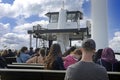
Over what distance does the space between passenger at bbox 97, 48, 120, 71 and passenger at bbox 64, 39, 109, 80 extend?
7.85 feet

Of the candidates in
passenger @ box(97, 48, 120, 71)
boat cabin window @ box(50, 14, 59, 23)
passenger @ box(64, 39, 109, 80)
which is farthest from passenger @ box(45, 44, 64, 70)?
boat cabin window @ box(50, 14, 59, 23)

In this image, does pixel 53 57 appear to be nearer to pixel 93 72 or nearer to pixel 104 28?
pixel 93 72

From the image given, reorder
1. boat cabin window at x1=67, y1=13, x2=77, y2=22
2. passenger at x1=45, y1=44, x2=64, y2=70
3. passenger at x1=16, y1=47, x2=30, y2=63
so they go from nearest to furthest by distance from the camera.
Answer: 1. passenger at x1=45, y1=44, x2=64, y2=70
2. passenger at x1=16, y1=47, x2=30, y2=63
3. boat cabin window at x1=67, y1=13, x2=77, y2=22

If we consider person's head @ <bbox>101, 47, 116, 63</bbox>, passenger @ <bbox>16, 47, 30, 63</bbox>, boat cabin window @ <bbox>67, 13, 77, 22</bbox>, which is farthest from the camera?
boat cabin window @ <bbox>67, 13, 77, 22</bbox>

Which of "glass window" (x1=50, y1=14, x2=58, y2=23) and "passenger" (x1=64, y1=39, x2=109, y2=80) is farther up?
"glass window" (x1=50, y1=14, x2=58, y2=23)

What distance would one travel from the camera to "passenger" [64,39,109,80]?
10.4 feet

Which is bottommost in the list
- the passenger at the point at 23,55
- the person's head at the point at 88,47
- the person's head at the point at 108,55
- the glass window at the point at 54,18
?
the passenger at the point at 23,55

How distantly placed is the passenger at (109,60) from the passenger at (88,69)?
239 centimetres

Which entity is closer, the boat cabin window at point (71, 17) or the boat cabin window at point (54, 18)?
the boat cabin window at point (71, 17)

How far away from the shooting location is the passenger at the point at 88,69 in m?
3.17

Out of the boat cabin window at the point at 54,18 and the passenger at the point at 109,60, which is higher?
the boat cabin window at the point at 54,18

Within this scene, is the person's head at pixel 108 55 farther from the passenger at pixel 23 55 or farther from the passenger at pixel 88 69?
the passenger at pixel 23 55

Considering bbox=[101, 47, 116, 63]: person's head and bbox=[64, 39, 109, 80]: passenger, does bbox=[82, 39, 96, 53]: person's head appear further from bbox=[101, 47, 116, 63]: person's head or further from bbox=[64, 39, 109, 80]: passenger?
bbox=[101, 47, 116, 63]: person's head

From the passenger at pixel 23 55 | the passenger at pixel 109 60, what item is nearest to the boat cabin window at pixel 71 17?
the passenger at pixel 23 55
